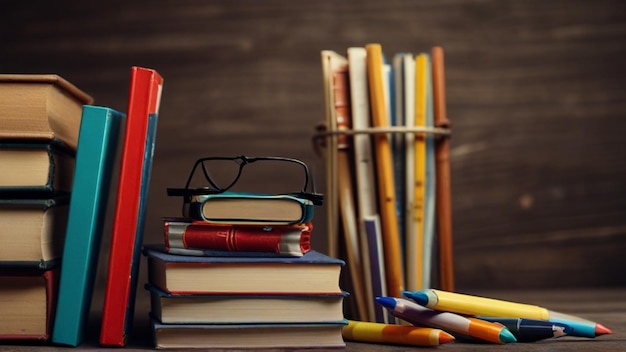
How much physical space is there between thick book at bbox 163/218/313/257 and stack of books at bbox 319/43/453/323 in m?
0.17

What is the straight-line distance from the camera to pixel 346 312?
1.09 meters

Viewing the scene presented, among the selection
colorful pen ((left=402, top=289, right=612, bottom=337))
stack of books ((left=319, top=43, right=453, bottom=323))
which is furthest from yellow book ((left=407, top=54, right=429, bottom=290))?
colorful pen ((left=402, top=289, right=612, bottom=337))

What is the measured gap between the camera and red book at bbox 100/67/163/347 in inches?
34.2

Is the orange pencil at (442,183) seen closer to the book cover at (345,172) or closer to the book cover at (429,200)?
the book cover at (429,200)

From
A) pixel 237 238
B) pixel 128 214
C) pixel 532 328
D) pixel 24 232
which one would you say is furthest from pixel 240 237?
pixel 532 328

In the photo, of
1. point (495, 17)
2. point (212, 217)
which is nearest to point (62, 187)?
point (212, 217)

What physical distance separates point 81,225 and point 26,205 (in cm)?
6

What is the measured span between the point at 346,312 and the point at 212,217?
30 centimetres

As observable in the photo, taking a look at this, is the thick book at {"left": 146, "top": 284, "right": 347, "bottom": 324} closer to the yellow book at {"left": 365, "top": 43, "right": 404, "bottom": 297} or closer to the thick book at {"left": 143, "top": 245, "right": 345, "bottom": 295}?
the thick book at {"left": 143, "top": 245, "right": 345, "bottom": 295}

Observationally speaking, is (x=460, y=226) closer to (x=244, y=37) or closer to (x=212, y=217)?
(x=244, y=37)

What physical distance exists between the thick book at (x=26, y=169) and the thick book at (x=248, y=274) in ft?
0.49

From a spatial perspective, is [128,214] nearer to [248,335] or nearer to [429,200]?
[248,335]

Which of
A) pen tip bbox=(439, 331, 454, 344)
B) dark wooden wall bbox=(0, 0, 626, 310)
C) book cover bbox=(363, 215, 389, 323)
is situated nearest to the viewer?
pen tip bbox=(439, 331, 454, 344)

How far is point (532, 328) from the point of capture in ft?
2.92
